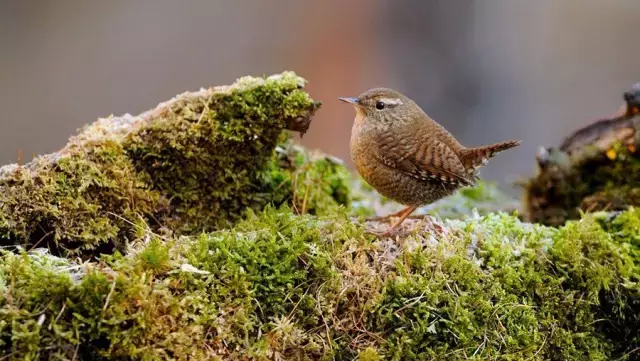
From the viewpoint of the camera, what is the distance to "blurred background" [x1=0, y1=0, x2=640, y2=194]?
6.48 meters

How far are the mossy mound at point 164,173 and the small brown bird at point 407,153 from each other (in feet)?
1.06

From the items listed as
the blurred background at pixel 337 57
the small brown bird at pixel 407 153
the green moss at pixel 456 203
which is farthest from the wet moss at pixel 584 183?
the blurred background at pixel 337 57

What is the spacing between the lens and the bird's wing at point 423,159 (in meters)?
2.92

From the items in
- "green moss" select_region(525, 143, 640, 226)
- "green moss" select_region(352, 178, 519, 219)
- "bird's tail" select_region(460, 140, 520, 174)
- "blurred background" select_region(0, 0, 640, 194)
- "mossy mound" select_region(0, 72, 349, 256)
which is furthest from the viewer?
"blurred background" select_region(0, 0, 640, 194)

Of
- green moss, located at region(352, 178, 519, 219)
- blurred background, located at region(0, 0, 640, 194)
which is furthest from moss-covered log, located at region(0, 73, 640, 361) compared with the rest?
blurred background, located at region(0, 0, 640, 194)

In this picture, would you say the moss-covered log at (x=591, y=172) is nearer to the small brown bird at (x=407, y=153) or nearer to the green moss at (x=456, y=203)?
the green moss at (x=456, y=203)

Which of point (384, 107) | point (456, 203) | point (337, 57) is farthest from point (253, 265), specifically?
point (337, 57)

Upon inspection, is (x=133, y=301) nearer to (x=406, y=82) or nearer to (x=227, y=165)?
(x=227, y=165)

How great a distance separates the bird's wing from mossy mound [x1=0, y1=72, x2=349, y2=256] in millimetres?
467

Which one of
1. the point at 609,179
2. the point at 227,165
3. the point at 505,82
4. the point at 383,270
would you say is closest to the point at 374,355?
the point at 383,270

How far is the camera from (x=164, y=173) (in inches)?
115

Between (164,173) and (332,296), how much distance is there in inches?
47.6

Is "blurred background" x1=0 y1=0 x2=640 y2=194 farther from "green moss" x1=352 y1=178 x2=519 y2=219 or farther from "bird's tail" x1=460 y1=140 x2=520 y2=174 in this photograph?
"bird's tail" x1=460 y1=140 x2=520 y2=174

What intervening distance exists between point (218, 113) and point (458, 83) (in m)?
5.00
